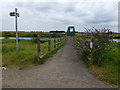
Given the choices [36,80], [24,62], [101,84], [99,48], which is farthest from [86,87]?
[24,62]

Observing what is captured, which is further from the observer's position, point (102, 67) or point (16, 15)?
point (16, 15)

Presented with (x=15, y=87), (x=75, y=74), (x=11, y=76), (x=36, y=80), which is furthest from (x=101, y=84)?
(x=11, y=76)

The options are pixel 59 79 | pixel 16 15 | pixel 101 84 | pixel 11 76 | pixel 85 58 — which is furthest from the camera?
pixel 16 15

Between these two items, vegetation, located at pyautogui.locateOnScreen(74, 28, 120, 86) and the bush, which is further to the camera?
the bush

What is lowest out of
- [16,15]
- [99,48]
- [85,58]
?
[85,58]

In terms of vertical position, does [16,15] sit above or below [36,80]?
above

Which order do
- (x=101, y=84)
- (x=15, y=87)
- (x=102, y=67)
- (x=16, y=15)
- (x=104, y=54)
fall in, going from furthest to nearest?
(x=16, y=15), (x=104, y=54), (x=102, y=67), (x=101, y=84), (x=15, y=87)

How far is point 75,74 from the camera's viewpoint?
172 inches

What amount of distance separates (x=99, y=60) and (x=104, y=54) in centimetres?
46

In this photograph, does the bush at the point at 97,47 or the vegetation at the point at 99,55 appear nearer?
the vegetation at the point at 99,55

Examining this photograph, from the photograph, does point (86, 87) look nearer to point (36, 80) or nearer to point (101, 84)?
point (101, 84)

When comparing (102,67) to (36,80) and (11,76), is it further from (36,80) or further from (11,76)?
(11,76)

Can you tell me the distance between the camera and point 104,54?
5.42m

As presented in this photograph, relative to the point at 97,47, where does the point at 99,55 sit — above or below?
below
